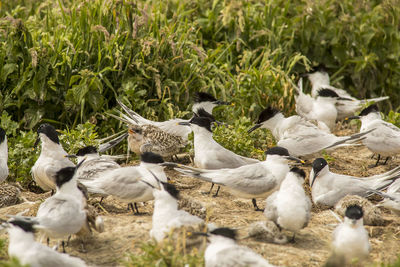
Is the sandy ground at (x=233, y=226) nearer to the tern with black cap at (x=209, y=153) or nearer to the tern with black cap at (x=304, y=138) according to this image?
the tern with black cap at (x=209, y=153)

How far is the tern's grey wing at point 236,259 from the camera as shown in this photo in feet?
13.2

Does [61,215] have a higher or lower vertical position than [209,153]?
higher

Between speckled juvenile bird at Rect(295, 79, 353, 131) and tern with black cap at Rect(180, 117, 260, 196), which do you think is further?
speckled juvenile bird at Rect(295, 79, 353, 131)

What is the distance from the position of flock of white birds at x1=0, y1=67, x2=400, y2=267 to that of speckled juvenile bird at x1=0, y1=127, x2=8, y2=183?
0.01 metres

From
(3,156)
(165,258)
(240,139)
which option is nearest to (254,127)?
(240,139)

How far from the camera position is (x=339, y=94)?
9.28 meters

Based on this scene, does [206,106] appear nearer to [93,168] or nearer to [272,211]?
[93,168]

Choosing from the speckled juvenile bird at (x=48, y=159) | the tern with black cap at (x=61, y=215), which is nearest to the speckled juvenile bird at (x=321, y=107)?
the speckled juvenile bird at (x=48, y=159)

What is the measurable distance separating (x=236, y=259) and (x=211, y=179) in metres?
1.87

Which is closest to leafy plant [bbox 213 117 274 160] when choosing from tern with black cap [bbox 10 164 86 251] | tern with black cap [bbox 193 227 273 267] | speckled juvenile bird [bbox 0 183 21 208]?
speckled juvenile bird [bbox 0 183 21 208]

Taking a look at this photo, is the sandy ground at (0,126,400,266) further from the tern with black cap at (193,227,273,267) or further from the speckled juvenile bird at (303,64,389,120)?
the speckled juvenile bird at (303,64,389,120)

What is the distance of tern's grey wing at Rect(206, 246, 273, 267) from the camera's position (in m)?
4.03

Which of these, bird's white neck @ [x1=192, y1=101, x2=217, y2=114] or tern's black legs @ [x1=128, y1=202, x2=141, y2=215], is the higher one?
bird's white neck @ [x1=192, y1=101, x2=217, y2=114]

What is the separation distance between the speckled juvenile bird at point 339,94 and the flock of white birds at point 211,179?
2 cm
